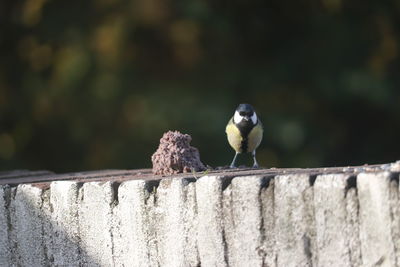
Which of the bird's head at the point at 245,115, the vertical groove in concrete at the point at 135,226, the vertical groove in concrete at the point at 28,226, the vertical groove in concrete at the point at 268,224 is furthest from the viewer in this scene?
the bird's head at the point at 245,115

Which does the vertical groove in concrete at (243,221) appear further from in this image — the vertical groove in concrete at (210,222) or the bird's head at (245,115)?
the bird's head at (245,115)

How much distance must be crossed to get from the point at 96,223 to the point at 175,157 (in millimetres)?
455

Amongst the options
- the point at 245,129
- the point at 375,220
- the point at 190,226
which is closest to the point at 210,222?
the point at 190,226

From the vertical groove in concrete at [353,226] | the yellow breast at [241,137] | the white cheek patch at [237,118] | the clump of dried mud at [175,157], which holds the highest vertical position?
the white cheek patch at [237,118]

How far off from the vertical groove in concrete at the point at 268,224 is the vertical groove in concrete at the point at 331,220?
0.21 metres

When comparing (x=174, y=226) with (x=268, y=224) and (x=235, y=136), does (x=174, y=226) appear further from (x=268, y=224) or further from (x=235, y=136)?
(x=235, y=136)

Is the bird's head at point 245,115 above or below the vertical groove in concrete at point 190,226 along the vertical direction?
above

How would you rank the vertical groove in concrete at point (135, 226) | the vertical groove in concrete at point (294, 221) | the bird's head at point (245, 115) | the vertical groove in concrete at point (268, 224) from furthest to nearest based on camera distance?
the bird's head at point (245, 115)
the vertical groove in concrete at point (135, 226)
the vertical groove in concrete at point (268, 224)
the vertical groove in concrete at point (294, 221)

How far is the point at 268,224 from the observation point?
395 cm

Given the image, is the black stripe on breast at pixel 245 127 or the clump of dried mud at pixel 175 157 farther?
the black stripe on breast at pixel 245 127

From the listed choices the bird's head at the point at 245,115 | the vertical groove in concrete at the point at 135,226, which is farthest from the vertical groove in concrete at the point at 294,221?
the bird's head at the point at 245,115

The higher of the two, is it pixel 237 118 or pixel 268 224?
pixel 237 118

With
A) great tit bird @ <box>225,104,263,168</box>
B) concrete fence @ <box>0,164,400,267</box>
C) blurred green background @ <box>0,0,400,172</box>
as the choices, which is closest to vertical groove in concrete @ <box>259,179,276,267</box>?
concrete fence @ <box>0,164,400,267</box>

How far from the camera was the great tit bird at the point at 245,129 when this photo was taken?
18.0 ft
